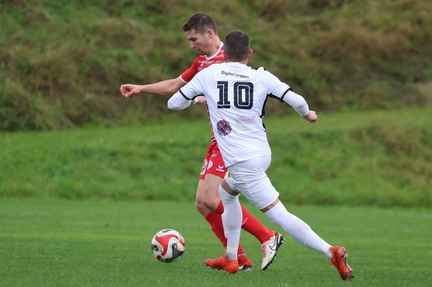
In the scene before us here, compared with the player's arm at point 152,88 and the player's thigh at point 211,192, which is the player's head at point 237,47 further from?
the player's thigh at point 211,192

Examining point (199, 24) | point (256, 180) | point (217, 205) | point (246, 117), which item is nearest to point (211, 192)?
point (217, 205)

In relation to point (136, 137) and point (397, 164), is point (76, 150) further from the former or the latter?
point (397, 164)

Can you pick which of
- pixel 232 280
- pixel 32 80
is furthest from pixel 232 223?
pixel 32 80

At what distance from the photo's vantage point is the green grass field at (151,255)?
6.41 metres

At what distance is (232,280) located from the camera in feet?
21.4

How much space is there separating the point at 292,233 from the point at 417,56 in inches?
834

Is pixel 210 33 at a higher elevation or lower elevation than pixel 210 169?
higher

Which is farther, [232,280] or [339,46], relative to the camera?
[339,46]

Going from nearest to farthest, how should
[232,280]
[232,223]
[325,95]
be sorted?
[232,280]
[232,223]
[325,95]

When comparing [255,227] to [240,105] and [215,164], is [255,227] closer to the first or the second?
[215,164]

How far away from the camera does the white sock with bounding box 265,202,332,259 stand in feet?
21.2

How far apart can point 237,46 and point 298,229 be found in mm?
1490

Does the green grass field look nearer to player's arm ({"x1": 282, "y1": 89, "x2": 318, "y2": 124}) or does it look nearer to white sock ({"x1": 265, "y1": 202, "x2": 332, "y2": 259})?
white sock ({"x1": 265, "y1": 202, "x2": 332, "y2": 259})

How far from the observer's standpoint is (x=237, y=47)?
670 cm
